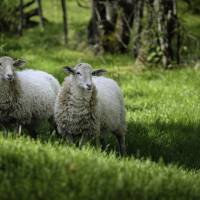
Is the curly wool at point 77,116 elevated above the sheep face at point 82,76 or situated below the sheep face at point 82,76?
below

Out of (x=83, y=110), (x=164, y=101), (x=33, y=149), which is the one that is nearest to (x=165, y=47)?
(x=164, y=101)

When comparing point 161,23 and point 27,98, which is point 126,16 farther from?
point 27,98

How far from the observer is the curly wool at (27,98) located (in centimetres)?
845

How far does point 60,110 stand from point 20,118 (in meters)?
0.75

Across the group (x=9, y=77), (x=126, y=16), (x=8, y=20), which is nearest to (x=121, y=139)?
(x=9, y=77)

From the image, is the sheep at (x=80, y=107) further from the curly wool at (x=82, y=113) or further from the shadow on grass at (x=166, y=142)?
the shadow on grass at (x=166, y=142)

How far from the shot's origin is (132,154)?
780 cm

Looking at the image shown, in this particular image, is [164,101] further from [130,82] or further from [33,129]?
[33,129]

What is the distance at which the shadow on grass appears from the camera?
334 inches

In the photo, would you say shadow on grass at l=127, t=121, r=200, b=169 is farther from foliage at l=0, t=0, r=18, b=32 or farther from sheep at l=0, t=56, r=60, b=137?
foliage at l=0, t=0, r=18, b=32

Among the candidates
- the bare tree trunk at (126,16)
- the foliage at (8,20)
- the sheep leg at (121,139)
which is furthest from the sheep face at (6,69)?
the foliage at (8,20)

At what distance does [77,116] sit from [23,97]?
1.09m

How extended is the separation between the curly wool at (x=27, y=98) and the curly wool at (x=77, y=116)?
2.37ft

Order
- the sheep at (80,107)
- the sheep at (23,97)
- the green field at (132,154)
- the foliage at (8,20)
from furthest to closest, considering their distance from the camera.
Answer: the foliage at (8,20), the sheep at (23,97), the sheep at (80,107), the green field at (132,154)
